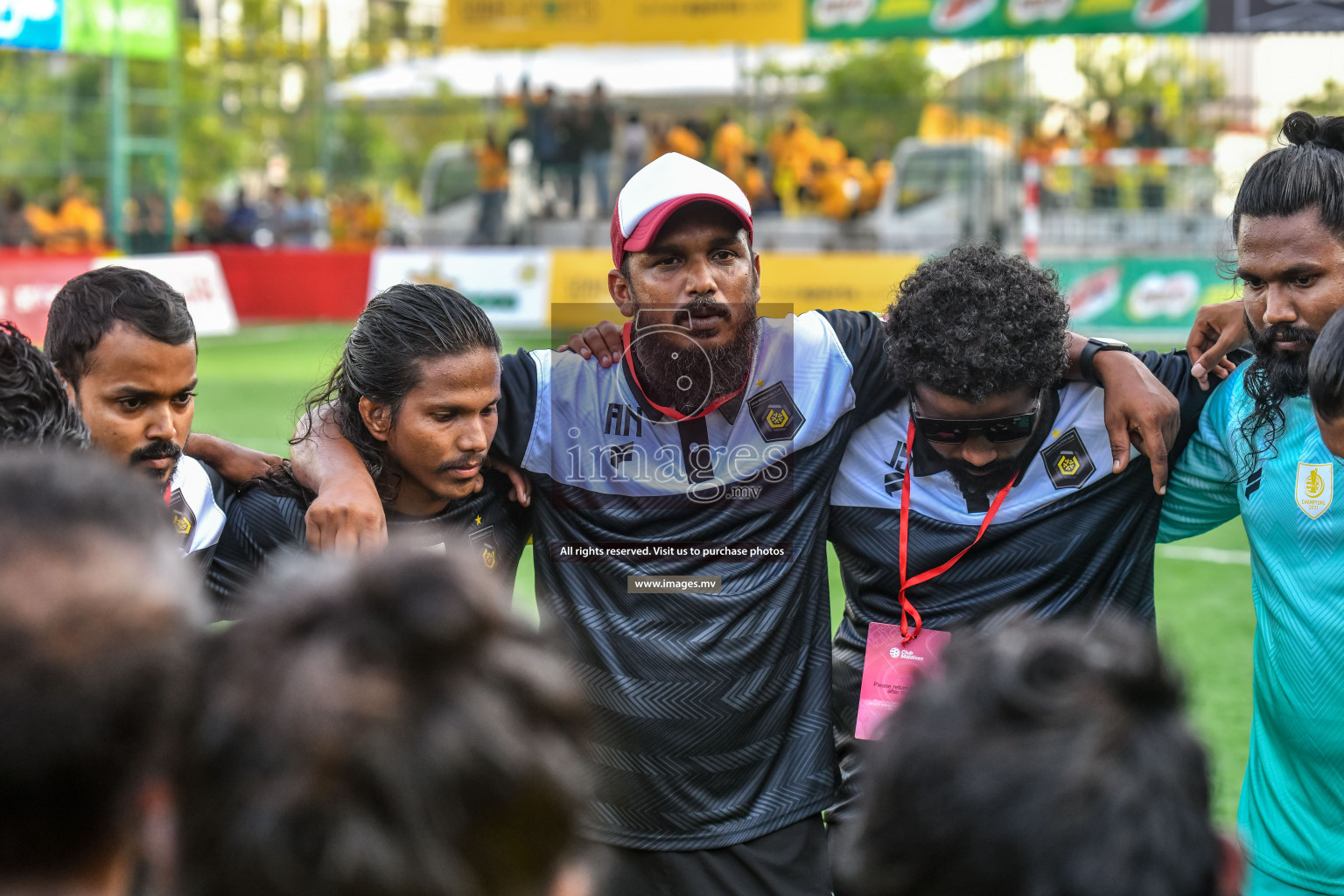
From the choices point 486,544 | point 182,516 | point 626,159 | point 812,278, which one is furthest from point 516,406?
point 626,159

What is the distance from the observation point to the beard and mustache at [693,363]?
3238mm

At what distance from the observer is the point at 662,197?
3.29m

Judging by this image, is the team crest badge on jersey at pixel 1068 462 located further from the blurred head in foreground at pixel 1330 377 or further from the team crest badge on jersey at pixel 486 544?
the team crest badge on jersey at pixel 486 544

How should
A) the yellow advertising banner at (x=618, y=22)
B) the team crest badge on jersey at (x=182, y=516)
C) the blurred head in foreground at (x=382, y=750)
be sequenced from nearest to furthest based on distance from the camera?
the blurred head in foreground at (x=382, y=750) < the team crest badge on jersey at (x=182, y=516) < the yellow advertising banner at (x=618, y=22)

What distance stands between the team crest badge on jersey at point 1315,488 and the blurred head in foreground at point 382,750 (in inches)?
80.0

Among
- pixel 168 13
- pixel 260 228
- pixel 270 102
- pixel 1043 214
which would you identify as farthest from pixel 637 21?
pixel 270 102

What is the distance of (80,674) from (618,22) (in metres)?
19.5

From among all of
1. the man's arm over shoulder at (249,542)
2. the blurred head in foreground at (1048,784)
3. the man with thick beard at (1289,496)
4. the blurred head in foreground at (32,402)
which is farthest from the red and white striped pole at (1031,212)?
the blurred head in foreground at (1048,784)

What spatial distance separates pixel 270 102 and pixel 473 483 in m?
40.9

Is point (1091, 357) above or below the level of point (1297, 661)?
above

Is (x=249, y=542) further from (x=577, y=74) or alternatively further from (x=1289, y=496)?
(x=577, y=74)

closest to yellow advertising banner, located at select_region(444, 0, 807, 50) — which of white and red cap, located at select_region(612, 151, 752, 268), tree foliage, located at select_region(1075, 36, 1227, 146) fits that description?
tree foliage, located at select_region(1075, 36, 1227, 146)

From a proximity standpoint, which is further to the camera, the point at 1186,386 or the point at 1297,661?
the point at 1186,386

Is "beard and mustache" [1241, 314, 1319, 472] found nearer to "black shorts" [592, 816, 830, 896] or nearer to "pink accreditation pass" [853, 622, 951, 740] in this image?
"pink accreditation pass" [853, 622, 951, 740]
